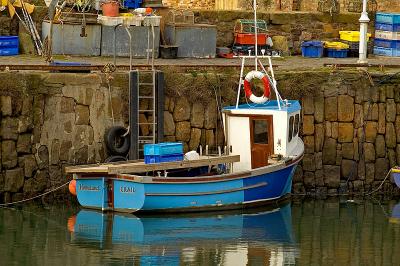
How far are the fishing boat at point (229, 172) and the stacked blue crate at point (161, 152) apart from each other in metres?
0.16

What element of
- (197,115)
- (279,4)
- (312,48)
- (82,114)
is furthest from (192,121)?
(279,4)

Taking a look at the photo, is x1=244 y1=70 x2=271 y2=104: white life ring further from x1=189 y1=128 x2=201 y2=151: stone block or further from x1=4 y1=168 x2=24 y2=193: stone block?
x1=4 y1=168 x2=24 y2=193: stone block

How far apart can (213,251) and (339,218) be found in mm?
3759

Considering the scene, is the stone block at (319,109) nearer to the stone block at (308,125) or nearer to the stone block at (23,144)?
the stone block at (308,125)

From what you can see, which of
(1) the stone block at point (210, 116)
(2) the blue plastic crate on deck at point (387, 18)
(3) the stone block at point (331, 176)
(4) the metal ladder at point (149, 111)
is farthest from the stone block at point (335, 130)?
(2) the blue plastic crate on deck at point (387, 18)

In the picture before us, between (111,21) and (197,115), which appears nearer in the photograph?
(197,115)

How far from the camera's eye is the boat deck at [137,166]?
92.2 feet

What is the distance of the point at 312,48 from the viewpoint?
1422 inches

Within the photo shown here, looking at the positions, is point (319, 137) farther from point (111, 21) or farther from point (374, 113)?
point (111, 21)

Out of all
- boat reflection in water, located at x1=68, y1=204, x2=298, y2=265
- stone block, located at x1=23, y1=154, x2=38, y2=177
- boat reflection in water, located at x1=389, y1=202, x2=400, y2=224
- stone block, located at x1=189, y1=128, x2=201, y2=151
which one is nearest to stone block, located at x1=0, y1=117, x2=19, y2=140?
stone block, located at x1=23, y1=154, x2=38, y2=177

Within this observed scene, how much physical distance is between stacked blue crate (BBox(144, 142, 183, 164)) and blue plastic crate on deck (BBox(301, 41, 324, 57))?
8.06 m

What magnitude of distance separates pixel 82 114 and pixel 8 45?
14.8 feet

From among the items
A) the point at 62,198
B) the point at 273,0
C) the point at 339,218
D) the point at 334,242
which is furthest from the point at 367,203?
the point at 273,0

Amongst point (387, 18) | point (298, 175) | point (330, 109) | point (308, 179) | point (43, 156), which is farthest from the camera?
point (387, 18)
